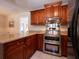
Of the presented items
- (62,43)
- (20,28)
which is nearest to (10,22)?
(20,28)

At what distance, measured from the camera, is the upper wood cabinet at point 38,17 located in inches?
204

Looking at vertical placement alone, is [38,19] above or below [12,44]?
above

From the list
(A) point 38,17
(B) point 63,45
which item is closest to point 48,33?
(B) point 63,45

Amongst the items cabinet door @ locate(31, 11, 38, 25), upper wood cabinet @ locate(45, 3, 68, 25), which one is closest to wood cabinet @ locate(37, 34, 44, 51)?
cabinet door @ locate(31, 11, 38, 25)

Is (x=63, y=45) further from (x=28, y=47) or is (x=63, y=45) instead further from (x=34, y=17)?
(x=34, y=17)

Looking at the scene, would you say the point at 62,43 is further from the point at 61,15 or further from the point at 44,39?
the point at 61,15

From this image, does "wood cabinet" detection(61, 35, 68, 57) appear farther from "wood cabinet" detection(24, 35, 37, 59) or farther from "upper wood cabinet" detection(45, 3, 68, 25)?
"wood cabinet" detection(24, 35, 37, 59)

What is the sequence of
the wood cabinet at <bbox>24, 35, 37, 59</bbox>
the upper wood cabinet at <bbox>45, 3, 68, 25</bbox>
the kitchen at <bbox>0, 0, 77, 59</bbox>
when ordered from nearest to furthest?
the wood cabinet at <bbox>24, 35, 37, 59</bbox> → the kitchen at <bbox>0, 0, 77, 59</bbox> → the upper wood cabinet at <bbox>45, 3, 68, 25</bbox>

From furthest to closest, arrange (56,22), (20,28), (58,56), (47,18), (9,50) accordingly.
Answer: (20,28)
(47,18)
(56,22)
(58,56)
(9,50)

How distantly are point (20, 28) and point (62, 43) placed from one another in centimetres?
341

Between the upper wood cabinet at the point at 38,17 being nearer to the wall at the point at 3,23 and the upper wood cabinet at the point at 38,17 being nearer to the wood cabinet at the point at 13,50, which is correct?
the wall at the point at 3,23

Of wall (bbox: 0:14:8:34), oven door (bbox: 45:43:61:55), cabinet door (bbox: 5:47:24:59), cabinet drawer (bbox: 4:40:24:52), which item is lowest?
oven door (bbox: 45:43:61:55)

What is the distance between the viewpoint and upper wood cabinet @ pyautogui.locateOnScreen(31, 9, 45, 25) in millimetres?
5180

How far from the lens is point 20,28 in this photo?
6656 millimetres
